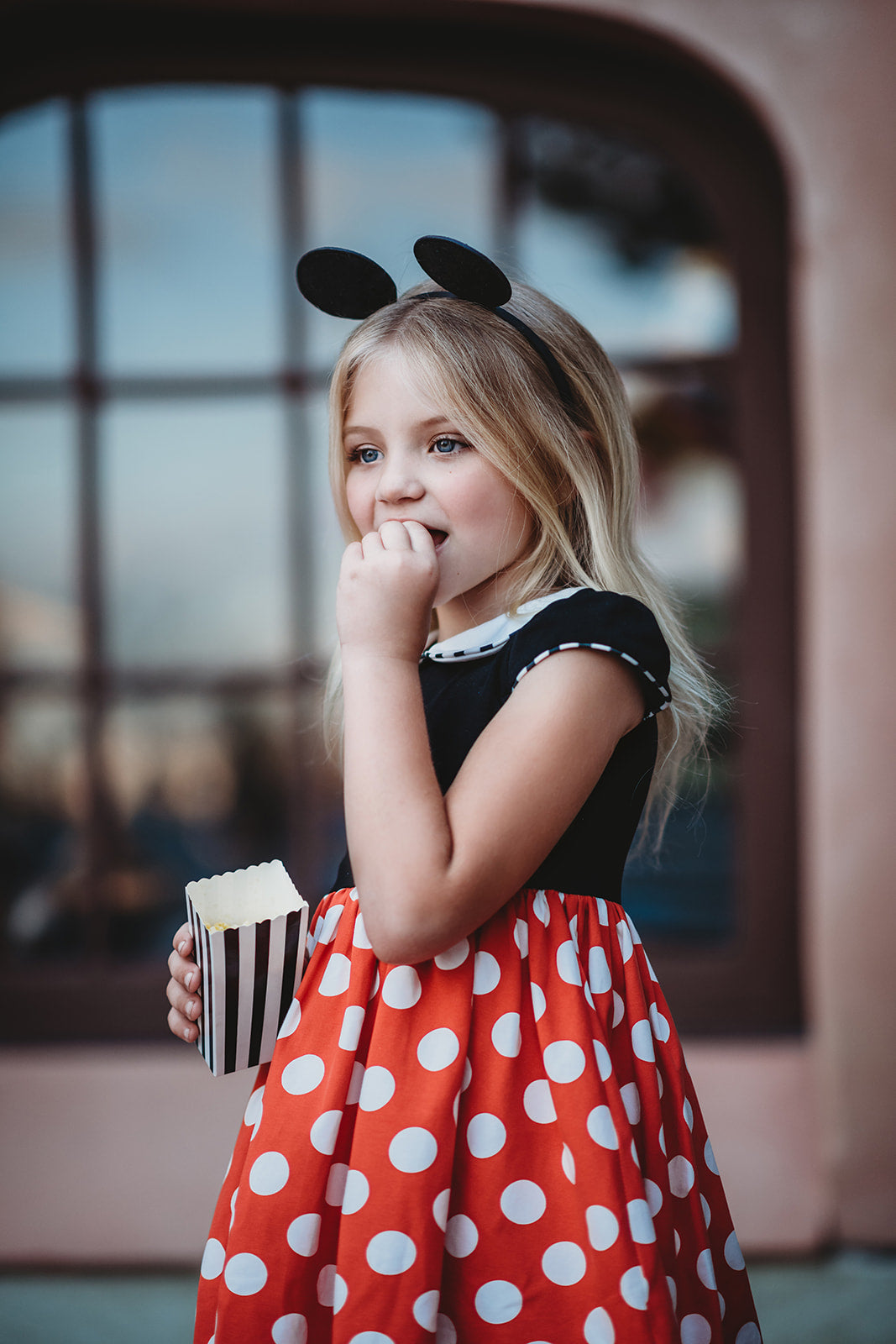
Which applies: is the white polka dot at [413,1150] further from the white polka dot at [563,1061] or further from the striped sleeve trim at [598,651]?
the striped sleeve trim at [598,651]

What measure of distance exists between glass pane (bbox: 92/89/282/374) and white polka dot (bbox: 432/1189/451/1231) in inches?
80.9

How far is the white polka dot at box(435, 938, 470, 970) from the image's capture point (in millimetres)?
833

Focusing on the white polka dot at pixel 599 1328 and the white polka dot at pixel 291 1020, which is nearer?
the white polka dot at pixel 599 1328

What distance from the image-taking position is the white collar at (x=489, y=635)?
911mm

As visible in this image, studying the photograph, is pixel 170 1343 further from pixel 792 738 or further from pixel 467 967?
pixel 792 738

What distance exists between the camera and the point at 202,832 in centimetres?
264

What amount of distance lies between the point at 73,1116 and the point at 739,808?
5.47 feet

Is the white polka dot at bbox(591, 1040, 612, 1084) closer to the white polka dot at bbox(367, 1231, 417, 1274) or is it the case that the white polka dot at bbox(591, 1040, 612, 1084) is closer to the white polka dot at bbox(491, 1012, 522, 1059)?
the white polka dot at bbox(491, 1012, 522, 1059)

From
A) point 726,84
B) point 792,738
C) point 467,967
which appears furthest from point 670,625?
point 726,84

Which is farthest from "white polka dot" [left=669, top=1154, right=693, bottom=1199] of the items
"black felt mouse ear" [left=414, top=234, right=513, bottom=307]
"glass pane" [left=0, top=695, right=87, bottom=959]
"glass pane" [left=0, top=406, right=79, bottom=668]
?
"glass pane" [left=0, top=406, right=79, bottom=668]

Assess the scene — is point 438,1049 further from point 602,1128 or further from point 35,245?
point 35,245

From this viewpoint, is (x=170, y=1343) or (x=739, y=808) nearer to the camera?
(x=170, y=1343)

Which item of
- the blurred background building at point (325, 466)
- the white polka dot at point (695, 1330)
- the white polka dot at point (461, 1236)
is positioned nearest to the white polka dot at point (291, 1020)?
the white polka dot at point (461, 1236)

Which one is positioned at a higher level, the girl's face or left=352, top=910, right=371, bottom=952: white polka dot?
the girl's face
